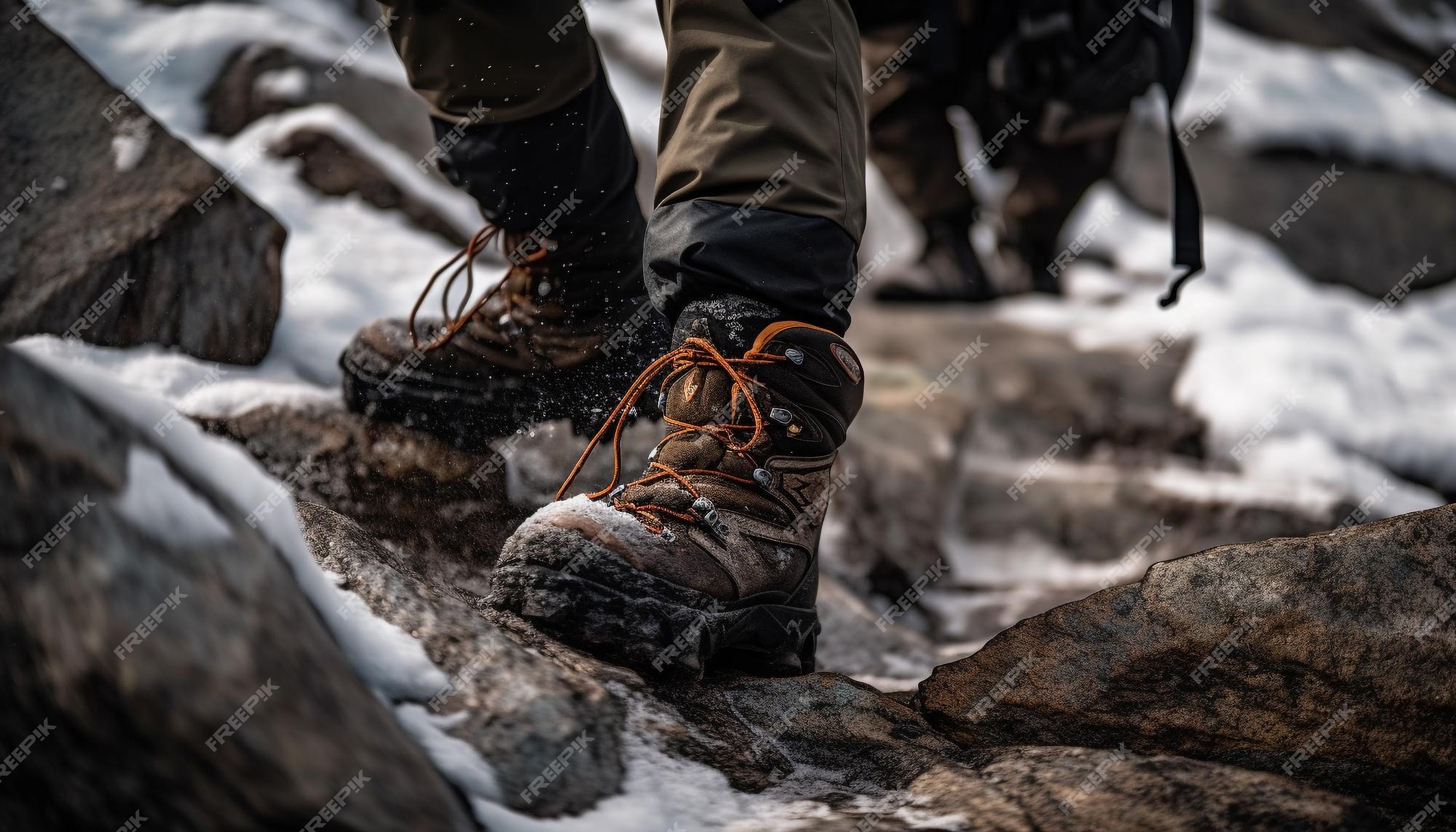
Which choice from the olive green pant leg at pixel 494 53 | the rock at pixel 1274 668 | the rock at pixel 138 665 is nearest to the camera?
the rock at pixel 138 665

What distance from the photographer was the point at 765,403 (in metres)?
1.37

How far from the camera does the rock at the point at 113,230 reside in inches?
85.0

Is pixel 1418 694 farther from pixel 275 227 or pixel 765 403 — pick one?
pixel 275 227

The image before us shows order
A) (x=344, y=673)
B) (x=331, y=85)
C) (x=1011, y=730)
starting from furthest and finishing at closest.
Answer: (x=331, y=85), (x=1011, y=730), (x=344, y=673)

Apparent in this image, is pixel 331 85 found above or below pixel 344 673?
above

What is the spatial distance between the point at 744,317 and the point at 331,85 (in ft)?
11.6

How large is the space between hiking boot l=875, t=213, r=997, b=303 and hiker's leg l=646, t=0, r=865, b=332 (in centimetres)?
306

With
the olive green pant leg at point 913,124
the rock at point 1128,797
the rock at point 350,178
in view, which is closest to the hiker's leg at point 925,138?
the olive green pant leg at point 913,124

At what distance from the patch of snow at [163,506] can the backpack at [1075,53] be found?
272cm

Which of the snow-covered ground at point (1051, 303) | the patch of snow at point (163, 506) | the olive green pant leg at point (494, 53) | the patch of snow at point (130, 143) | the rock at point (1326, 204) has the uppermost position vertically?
the patch of snow at point (130, 143)

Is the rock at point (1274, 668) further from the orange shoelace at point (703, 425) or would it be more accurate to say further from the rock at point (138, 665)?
the rock at point (138, 665)

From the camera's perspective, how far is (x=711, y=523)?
4.31 feet

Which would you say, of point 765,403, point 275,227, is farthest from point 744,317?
point 275,227

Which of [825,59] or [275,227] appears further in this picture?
[275,227]
